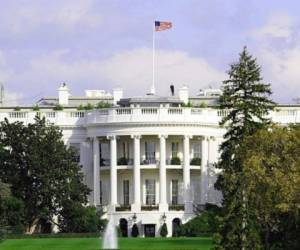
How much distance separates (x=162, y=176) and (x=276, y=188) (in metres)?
42.8

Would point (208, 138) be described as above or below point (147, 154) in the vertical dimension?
above

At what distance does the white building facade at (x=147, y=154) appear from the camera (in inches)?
4919

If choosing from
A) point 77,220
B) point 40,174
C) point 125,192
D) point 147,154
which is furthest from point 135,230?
point 40,174

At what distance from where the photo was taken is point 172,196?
128125 mm

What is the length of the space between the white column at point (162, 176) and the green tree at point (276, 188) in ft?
123

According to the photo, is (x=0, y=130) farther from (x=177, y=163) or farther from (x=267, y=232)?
(x=267, y=232)

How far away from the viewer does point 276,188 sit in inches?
3282

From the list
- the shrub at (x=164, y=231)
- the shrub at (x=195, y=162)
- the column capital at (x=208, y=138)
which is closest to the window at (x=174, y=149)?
the shrub at (x=195, y=162)

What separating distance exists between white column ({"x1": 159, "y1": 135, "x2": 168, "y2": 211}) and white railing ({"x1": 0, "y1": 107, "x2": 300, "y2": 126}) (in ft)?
7.03

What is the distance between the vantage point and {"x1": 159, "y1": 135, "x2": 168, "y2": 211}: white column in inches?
4918

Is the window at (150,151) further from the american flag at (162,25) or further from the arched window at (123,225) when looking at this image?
the american flag at (162,25)

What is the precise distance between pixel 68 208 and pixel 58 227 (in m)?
3.03

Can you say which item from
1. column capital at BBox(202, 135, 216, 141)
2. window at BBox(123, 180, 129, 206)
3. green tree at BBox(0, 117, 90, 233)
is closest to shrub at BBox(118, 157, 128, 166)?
window at BBox(123, 180, 129, 206)

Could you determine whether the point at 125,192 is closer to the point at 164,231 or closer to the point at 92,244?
the point at 164,231
